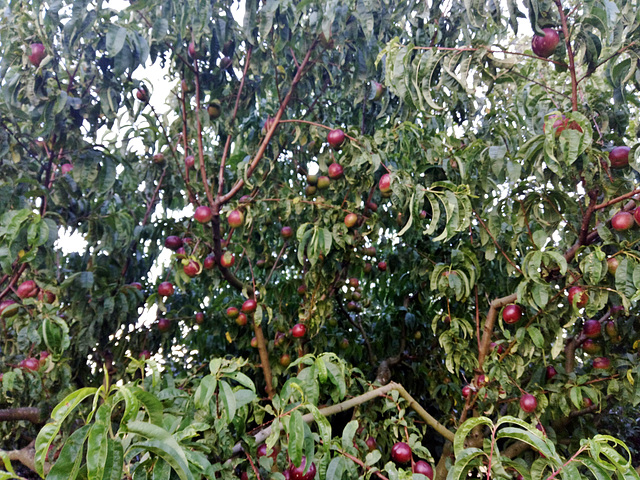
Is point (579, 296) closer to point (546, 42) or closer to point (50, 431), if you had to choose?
point (546, 42)

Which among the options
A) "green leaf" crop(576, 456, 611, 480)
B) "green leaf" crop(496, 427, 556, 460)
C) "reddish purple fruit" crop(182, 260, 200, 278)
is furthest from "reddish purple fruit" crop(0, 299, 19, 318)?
"green leaf" crop(576, 456, 611, 480)

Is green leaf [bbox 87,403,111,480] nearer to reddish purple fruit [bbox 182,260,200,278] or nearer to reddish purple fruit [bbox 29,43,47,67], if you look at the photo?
reddish purple fruit [bbox 182,260,200,278]

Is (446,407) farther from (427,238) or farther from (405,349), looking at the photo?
(427,238)

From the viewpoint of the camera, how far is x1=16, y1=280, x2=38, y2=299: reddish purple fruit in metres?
1.93

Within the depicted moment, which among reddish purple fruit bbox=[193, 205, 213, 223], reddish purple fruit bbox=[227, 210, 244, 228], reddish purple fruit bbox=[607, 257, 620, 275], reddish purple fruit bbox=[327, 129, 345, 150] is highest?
reddish purple fruit bbox=[327, 129, 345, 150]

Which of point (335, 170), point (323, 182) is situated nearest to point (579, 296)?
point (335, 170)

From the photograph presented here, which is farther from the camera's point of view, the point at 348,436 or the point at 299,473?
the point at 299,473

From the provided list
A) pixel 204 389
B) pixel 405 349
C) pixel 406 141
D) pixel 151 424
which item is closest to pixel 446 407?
pixel 405 349

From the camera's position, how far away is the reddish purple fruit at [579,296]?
5.14ft

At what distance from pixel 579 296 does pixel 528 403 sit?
0.52 metres

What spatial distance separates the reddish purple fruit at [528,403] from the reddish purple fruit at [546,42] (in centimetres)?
128

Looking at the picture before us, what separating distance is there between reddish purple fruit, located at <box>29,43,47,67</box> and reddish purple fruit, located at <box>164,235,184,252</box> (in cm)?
94

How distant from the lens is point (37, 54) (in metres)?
1.78

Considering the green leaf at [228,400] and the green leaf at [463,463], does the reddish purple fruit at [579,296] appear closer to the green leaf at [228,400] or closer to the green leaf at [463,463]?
the green leaf at [463,463]
